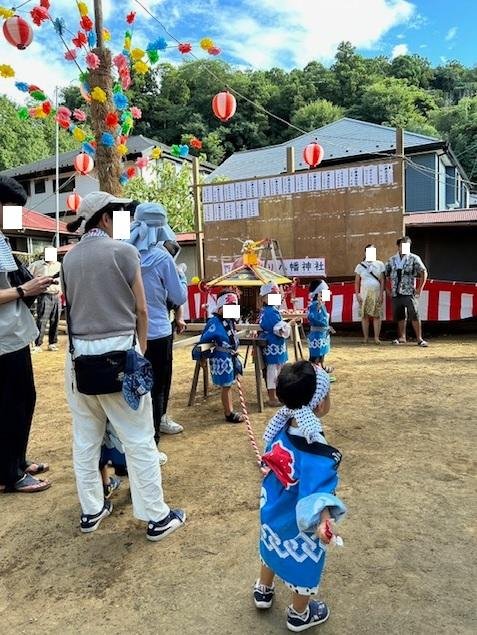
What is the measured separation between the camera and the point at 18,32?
6.28 meters

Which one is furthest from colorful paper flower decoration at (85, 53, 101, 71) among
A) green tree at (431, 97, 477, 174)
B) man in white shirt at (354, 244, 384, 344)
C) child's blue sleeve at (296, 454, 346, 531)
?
green tree at (431, 97, 477, 174)

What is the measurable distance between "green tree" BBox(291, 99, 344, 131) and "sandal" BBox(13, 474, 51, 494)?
37327 mm

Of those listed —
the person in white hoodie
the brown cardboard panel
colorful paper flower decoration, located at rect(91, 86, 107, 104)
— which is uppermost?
colorful paper flower decoration, located at rect(91, 86, 107, 104)

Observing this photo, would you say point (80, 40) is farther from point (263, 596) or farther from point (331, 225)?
point (263, 596)

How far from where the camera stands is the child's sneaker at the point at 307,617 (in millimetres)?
1865

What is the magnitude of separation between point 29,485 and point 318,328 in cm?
340

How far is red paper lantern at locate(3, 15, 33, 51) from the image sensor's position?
616 cm

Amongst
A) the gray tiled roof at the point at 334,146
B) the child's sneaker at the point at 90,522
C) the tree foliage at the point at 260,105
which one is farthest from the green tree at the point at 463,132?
the child's sneaker at the point at 90,522

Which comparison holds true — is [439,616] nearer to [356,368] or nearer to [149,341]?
[149,341]

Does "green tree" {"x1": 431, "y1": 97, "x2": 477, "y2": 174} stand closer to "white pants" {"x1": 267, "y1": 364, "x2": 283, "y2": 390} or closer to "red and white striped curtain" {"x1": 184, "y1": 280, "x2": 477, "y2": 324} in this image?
"red and white striped curtain" {"x1": 184, "y1": 280, "x2": 477, "y2": 324}

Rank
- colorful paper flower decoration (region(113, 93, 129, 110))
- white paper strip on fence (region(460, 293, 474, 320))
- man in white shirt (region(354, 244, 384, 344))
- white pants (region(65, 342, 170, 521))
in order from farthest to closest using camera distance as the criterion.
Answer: white paper strip on fence (region(460, 293, 474, 320))
man in white shirt (region(354, 244, 384, 344))
colorful paper flower decoration (region(113, 93, 129, 110))
white pants (region(65, 342, 170, 521))

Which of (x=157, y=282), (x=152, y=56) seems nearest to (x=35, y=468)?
(x=157, y=282)

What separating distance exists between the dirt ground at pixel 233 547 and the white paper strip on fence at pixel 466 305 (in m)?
4.67

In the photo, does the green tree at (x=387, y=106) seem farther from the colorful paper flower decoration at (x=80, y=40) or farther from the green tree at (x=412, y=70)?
the colorful paper flower decoration at (x=80, y=40)
